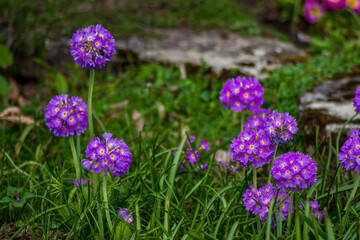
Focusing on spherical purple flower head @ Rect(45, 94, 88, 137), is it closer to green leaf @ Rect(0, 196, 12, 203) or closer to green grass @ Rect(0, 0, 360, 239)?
green grass @ Rect(0, 0, 360, 239)

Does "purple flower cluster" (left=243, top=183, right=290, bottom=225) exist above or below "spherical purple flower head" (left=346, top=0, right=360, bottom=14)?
below

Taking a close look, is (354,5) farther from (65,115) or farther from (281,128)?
(65,115)

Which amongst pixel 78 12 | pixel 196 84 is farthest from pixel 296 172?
pixel 78 12

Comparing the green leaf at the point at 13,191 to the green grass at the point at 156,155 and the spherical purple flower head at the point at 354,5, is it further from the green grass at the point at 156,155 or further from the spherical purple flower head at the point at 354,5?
the spherical purple flower head at the point at 354,5

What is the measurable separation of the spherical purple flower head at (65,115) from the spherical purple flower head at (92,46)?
0.53 feet

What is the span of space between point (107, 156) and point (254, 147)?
21.1 inches

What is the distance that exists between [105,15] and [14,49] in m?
1.24

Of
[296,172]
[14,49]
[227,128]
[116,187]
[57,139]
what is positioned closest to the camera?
[296,172]

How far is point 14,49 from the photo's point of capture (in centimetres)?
364

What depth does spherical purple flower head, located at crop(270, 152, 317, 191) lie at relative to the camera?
4.37 ft

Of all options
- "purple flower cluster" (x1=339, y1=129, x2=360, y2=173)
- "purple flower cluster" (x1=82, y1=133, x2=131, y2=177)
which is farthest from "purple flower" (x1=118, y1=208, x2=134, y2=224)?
"purple flower cluster" (x1=339, y1=129, x2=360, y2=173)

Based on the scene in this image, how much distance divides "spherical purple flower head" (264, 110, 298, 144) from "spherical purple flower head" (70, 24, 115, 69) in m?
0.67

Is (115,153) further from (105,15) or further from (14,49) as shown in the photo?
(105,15)

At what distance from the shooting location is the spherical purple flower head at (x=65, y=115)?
1389 millimetres
